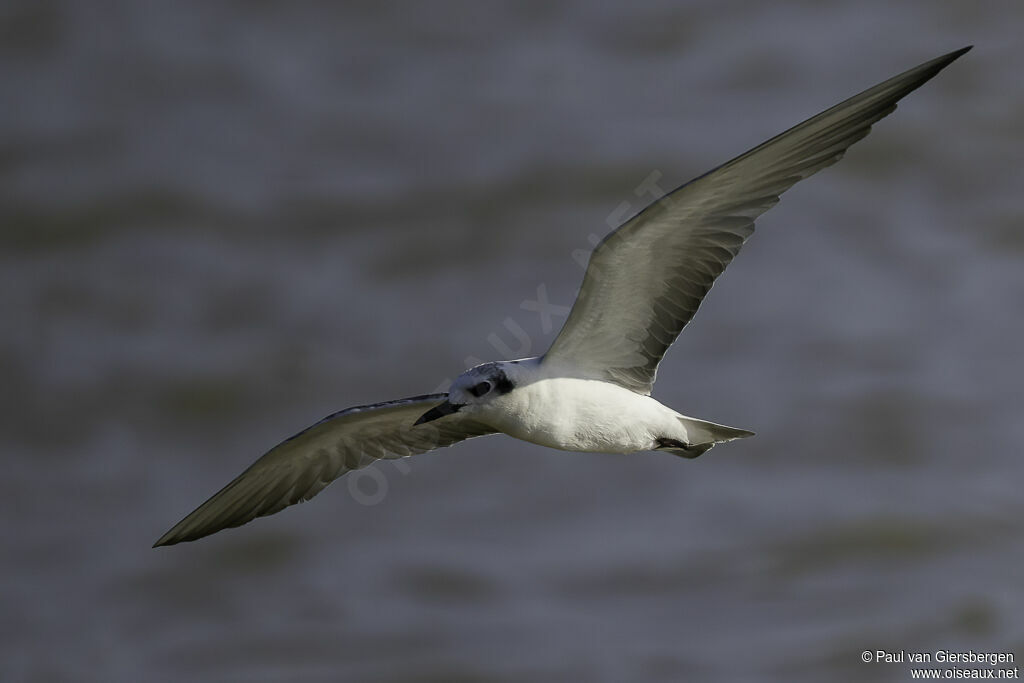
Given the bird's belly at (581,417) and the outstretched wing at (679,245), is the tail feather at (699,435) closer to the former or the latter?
the bird's belly at (581,417)

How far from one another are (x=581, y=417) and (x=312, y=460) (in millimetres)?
1776

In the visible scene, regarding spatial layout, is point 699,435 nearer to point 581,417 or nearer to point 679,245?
point 581,417

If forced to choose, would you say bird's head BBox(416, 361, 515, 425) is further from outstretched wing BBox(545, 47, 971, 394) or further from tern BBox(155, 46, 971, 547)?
outstretched wing BBox(545, 47, 971, 394)

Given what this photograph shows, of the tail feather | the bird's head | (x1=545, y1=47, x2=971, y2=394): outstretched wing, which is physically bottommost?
the tail feather

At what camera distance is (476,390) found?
5336mm

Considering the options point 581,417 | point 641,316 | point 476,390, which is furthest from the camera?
point 641,316

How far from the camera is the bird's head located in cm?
533

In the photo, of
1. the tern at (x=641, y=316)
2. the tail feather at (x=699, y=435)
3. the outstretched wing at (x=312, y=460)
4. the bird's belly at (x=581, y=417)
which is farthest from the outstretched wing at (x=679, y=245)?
the outstretched wing at (x=312, y=460)

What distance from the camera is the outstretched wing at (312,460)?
6.45 meters

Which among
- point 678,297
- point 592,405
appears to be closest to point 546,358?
point 592,405

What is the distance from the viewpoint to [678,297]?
5.82m

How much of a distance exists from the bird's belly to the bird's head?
7 cm

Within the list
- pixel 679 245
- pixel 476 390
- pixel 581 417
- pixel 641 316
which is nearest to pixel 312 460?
pixel 476 390

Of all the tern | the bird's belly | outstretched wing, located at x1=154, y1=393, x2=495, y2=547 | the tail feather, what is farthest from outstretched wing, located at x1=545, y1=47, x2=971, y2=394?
outstretched wing, located at x1=154, y1=393, x2=495, y2=547
